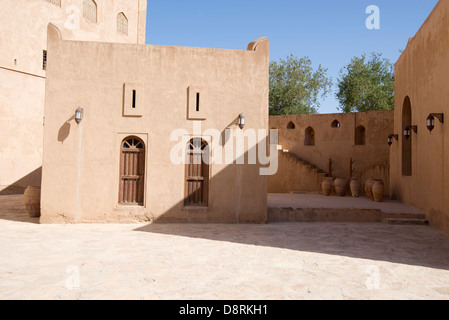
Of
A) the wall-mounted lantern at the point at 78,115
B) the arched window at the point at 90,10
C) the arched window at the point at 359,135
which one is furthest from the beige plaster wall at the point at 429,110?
the arched window at the point at 90,10

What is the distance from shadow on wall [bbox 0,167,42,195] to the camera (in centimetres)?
1638

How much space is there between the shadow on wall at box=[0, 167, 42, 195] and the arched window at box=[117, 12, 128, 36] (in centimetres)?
1019

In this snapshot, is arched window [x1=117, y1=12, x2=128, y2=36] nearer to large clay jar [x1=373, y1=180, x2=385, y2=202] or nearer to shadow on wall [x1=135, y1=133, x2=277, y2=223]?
shadow on wall [x1=135, y1=133, x2=277, y2=223]

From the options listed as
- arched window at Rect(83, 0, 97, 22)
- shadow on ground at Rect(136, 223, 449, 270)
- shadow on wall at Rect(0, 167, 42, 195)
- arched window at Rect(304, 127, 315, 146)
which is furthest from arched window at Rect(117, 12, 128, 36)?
shadow on ground at Rect(136, 223, 449, 270)

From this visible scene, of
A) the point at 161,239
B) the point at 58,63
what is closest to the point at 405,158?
the point at 161,239

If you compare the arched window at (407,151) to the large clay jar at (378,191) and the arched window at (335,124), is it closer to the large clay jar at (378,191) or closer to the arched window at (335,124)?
the large clay jar at (378,191)

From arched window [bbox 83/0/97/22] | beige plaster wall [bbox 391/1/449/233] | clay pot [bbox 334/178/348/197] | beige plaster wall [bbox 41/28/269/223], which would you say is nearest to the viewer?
beige plaster wall [bbox 391/1/449/233]

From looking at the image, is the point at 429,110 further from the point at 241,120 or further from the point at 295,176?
the point at 295,176

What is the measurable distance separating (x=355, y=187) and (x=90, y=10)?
17561mm

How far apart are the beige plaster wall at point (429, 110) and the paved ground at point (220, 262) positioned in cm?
112

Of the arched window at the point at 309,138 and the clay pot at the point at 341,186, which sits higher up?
the arched window at the point at 309,138

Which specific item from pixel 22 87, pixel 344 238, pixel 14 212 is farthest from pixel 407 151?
pixel 22 87

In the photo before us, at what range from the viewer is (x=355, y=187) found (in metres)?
13.0

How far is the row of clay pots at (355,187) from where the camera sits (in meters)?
11.4
